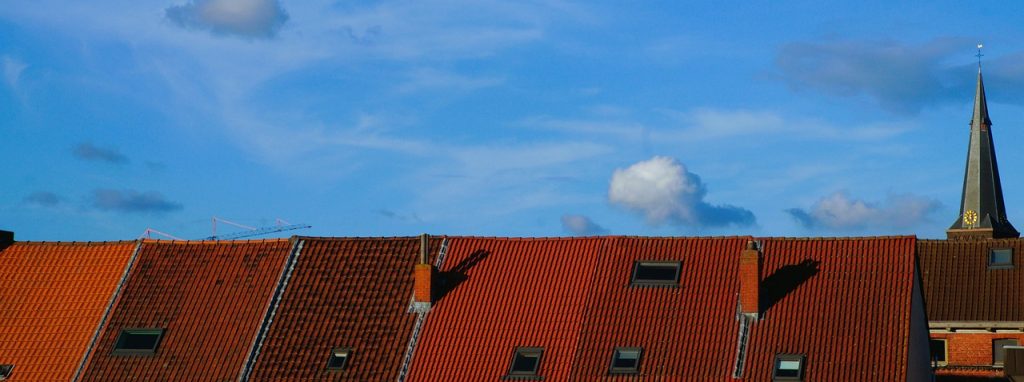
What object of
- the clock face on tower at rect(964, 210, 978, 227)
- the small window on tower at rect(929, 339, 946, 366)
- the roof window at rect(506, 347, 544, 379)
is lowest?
the roof window at rect(506, 347, 544, 379)

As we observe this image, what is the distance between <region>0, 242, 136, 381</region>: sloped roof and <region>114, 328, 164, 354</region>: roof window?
47.5 inches

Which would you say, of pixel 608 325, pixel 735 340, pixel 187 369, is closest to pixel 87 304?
pixel 187 369

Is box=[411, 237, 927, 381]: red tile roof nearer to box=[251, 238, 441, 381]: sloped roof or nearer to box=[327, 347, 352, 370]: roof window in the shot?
box=[251, 238, 441, 381]: sloped roof

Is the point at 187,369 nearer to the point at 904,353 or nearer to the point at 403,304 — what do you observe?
the point at 403,304

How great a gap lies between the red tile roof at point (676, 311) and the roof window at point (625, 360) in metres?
0.19

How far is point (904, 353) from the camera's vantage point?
48844mm

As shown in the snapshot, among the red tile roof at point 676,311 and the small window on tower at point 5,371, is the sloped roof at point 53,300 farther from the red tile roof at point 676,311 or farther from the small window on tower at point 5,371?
the red tile roof at point 676,311

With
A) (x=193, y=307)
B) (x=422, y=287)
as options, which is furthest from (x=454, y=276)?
(x=193, y=307)

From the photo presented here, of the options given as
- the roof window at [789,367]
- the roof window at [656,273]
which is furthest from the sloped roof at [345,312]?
the roof window at [789,367]

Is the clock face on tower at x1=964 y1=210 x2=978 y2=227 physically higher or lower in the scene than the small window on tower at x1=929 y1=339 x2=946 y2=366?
higher

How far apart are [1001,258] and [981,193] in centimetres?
3319

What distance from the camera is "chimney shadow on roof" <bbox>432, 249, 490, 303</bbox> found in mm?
55094

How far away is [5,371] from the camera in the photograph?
182ft

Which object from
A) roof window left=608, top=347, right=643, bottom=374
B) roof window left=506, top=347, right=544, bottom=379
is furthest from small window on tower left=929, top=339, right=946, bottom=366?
roof window left=506, top=347, right=544, bottom=379
